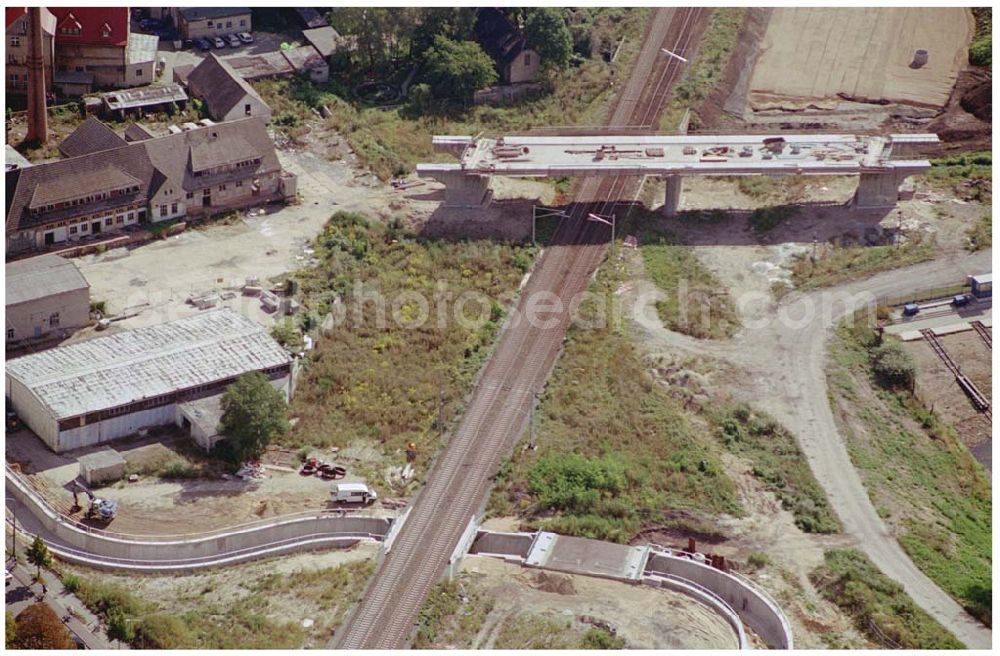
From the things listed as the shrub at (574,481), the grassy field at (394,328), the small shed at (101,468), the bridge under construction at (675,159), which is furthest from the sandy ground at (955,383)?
the small shed at (101,468)

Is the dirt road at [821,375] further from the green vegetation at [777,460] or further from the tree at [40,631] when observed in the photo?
the tree at [40,631]

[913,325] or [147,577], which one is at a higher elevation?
[913,325]

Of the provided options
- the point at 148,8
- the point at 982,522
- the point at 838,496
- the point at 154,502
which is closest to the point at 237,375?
the point at 154,502

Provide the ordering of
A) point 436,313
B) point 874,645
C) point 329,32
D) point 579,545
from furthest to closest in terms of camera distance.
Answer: point 329,32
point 436,313
point 579,545
point 874,645

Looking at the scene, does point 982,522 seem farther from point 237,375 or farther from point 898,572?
point 237,375

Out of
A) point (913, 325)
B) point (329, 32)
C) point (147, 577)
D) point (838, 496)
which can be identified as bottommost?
point (147, 577)

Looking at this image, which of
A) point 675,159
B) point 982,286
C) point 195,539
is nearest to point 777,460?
point 982,286

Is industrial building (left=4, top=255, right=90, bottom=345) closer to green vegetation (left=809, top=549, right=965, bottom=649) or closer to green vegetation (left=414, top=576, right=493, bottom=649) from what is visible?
green vegetation (left=414, top=576, right=493, bottom=649)

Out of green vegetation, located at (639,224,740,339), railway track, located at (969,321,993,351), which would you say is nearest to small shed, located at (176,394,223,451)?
green vegetation, located at (639,224,740,339)
